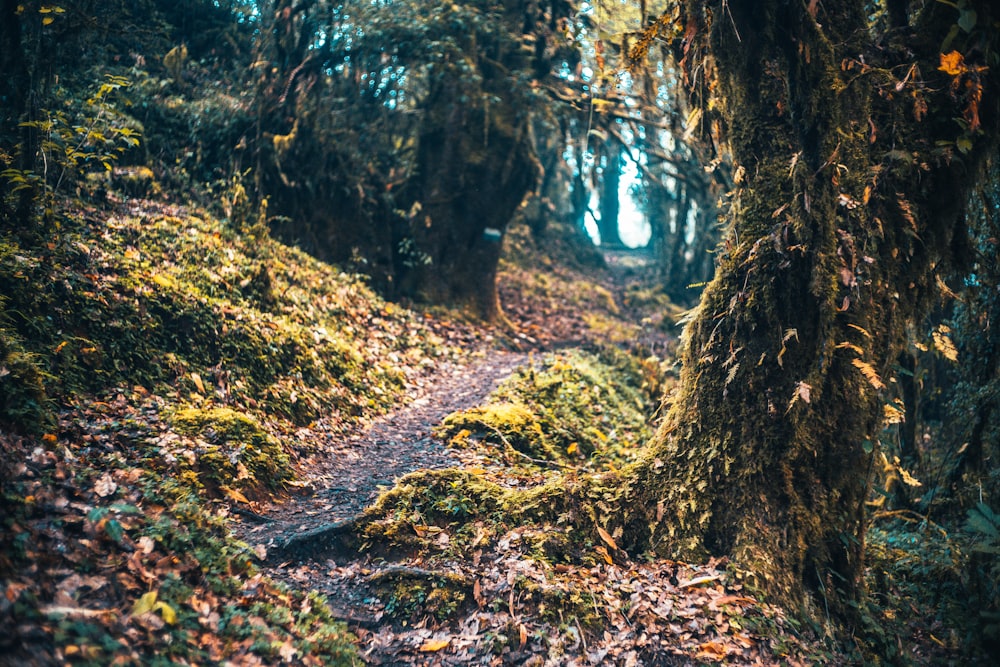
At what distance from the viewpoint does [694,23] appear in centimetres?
510

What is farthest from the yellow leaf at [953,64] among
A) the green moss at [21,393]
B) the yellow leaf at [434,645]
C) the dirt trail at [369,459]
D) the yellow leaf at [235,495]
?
the green moss at [21,393]

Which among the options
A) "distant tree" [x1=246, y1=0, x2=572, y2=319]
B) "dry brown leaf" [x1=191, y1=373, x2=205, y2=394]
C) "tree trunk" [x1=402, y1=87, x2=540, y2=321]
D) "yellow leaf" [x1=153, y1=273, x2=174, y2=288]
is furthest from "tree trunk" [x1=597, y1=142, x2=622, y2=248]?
"dry brown leaf" [x1=191, y1=373, x2=205, y2=394]

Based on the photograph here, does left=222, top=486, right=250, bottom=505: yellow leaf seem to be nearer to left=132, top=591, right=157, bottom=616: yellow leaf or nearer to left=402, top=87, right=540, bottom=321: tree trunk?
left=132, top=591, right=157, bottom=616: yellow leaf

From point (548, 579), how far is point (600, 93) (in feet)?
42.3

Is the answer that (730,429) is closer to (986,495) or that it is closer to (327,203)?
(986,495)

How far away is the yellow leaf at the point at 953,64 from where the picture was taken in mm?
4277

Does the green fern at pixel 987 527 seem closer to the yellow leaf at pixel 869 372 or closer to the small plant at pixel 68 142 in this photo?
the yellow leaf at pixel 869 372

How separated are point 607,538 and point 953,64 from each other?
14.6ft

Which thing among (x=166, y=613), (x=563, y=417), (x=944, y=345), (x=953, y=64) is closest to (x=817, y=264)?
(x=953, y=64)

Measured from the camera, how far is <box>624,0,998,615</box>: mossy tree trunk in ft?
15.2

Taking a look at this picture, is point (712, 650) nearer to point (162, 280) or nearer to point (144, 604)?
point (144, 604)

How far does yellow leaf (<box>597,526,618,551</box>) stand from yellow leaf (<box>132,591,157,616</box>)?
334 cm

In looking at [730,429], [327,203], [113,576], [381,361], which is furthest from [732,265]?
[327,203]

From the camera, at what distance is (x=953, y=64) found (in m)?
4.29
